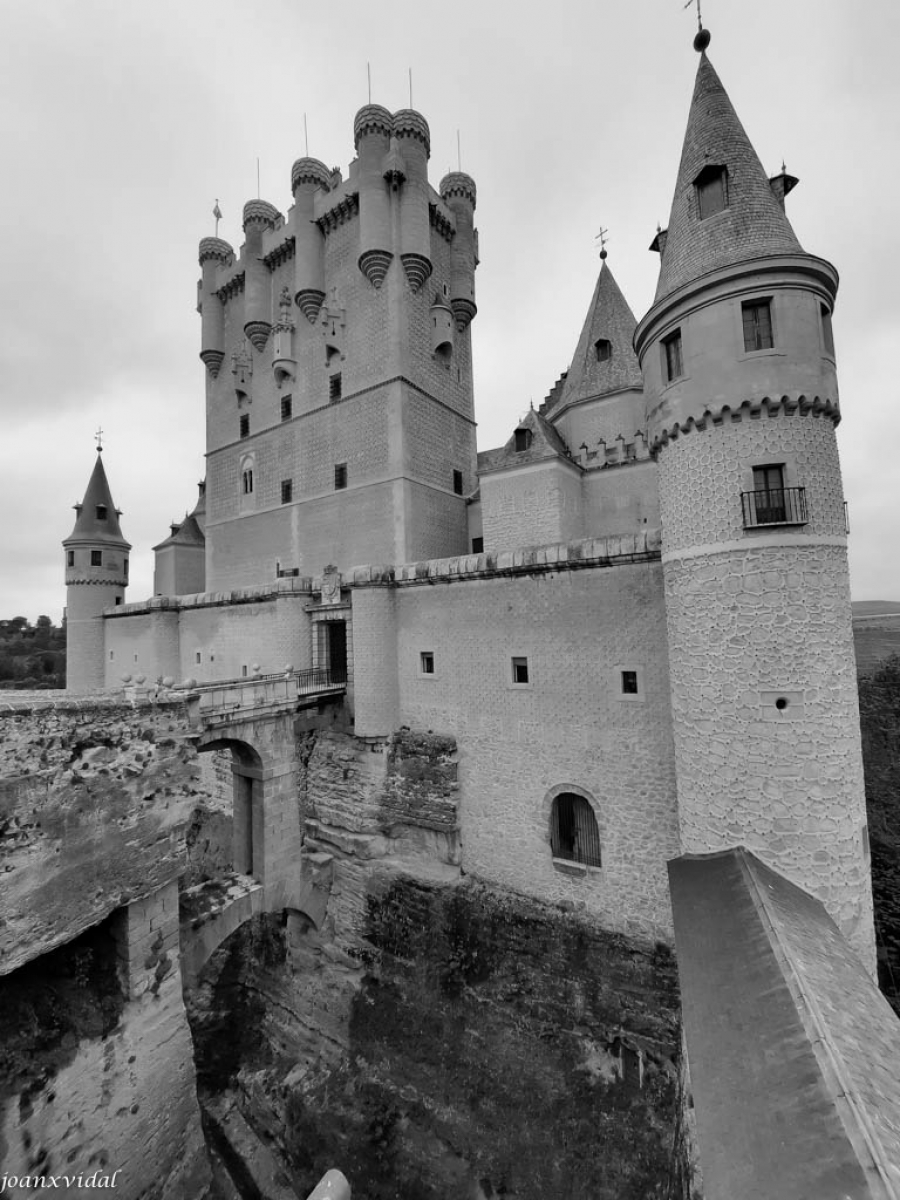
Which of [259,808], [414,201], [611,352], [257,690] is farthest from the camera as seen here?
[414,201]

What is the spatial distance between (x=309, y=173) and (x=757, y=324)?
65.9 ft

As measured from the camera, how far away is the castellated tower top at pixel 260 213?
835 inches

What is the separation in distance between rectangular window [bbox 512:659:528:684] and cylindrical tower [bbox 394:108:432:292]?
48.2 ft

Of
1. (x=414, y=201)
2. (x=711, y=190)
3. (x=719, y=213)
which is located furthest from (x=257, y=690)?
(x=414, y=201)

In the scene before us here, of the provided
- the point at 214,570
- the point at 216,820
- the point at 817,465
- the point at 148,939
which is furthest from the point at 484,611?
the point at 214,570

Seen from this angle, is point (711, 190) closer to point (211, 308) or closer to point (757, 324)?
point (757, 324)

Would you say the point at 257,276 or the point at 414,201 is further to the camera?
the point at 257,276

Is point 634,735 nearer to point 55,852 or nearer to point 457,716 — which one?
point 457,716

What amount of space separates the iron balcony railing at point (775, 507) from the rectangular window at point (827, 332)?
2.47 m

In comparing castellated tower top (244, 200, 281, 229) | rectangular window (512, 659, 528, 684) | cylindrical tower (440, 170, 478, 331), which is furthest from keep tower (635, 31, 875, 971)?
castellated tower top (244, 200, 281, 229)

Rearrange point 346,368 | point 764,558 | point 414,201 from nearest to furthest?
point 764,558
point 414,201
point 346,368

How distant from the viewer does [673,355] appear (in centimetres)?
830

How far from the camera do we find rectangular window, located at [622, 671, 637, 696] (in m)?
10.2

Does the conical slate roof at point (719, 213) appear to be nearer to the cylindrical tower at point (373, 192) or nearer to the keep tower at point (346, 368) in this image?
the keep tower at point (346, 368)
